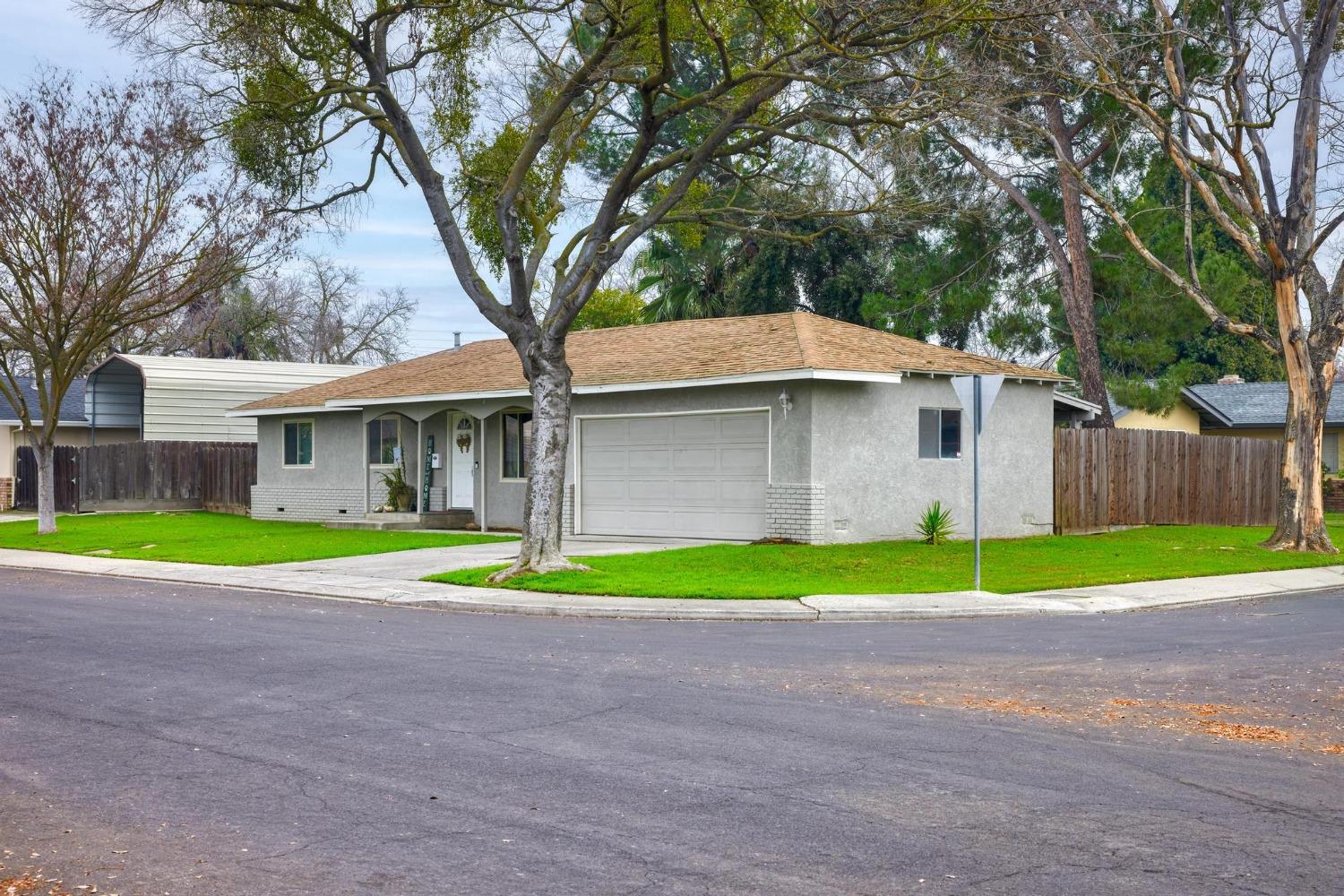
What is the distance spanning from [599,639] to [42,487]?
72.6 feet

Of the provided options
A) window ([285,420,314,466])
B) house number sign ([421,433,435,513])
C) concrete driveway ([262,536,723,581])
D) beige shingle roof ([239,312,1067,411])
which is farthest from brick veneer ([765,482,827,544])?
window ([285,420,314,466])

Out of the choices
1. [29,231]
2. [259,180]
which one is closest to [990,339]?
[259,180]

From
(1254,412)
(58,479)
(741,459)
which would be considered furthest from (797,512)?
(58,479)

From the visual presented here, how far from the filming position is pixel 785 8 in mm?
16703

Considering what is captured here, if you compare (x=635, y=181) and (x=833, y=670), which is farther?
(x=635, y=181)

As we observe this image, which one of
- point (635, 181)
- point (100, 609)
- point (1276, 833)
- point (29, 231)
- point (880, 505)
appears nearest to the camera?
point (1276, 833)

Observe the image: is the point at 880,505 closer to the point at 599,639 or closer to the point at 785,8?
the point at 785,8

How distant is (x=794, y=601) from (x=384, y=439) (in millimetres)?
18154

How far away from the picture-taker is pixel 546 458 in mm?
A: 19062

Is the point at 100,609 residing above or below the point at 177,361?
below

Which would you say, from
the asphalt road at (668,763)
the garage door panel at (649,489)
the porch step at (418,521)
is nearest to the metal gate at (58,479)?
A: the porch step at (418,521)

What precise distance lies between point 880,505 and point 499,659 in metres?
13.8

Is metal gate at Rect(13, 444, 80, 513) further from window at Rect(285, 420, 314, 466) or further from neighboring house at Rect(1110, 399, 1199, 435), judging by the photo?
neighboring house at Rect(1110, 399, 1199, 435)

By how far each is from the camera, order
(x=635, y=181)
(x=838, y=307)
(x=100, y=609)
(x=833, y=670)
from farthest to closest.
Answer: (x=838, y=307), (x=635, y=181), (x=100, y=609), (x=833, y=670)
